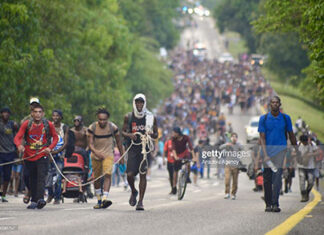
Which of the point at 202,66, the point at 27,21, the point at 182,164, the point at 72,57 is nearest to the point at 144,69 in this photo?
the point at 72,57

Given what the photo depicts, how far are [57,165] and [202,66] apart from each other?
10172 centimetres

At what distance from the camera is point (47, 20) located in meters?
34.6

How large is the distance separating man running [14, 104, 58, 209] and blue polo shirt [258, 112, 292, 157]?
342 cm

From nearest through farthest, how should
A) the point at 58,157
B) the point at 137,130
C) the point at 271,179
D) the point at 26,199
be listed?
the point at 271,179, the point at 137,130, the point at 26,199, the point at 58,157

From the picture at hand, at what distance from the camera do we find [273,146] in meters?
15.2

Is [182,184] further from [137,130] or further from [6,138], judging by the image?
[137,130]

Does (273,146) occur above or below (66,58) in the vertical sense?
below

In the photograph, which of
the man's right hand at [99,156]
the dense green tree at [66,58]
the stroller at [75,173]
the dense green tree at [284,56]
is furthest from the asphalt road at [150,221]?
the dense green tree at [284,56]

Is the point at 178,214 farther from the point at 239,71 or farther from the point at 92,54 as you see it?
the point at 239,71

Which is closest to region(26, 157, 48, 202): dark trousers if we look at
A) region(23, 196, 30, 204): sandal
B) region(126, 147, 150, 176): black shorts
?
region(126, 147, 150, 176): black shorts

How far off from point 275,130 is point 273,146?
31 cm

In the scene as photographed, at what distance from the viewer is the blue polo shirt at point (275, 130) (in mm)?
15086

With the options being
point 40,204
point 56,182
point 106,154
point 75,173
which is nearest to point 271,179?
point 106,154

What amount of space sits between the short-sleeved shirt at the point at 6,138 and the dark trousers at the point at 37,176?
8.97 ft
